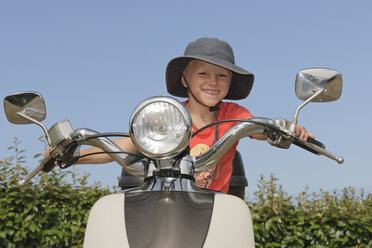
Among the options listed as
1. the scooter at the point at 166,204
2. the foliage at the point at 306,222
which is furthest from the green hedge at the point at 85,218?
the scooter at the point at 166,204

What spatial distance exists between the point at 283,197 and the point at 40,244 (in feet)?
9.51

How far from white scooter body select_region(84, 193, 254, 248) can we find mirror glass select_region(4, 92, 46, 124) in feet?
2.46

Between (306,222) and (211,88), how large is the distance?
278cm

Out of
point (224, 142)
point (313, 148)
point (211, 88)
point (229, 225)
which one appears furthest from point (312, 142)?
point (211, 88)

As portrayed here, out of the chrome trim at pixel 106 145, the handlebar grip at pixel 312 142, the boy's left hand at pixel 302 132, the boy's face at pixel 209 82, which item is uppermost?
the boy's face at pixel 209 82

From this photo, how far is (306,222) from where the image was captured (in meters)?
4.96

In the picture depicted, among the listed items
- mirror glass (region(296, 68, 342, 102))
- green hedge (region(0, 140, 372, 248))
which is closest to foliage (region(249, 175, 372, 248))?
green hedge (region(0, 140, 372, 248))

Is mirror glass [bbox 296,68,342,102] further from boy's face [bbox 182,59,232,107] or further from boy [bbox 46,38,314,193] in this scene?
boy's face [bbox 182,59,232,107]

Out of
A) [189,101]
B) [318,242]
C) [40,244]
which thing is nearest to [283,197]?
[318,242]

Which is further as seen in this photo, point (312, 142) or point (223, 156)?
point (223, 156)

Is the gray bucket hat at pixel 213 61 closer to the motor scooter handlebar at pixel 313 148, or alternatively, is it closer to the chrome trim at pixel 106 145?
the motor scooter handlebar at pixel 313 148

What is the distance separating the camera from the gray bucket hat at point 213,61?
2633 millimetres

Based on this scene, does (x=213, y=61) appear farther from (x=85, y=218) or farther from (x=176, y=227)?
(x=85, y=218)

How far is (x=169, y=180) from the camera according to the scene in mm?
1505
